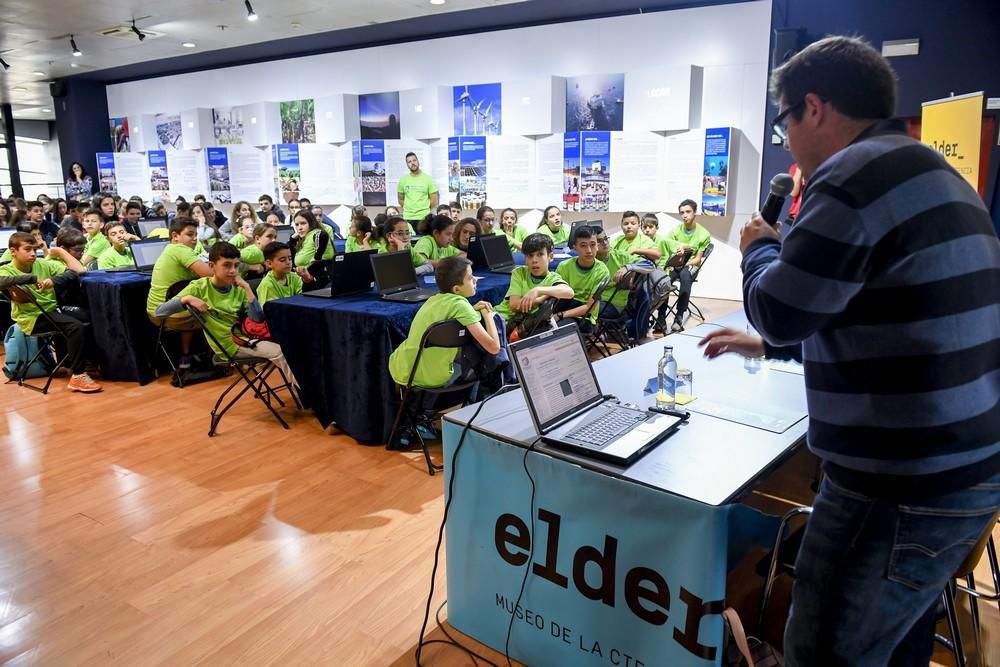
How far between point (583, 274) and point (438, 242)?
1.56 meters

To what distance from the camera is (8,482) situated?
3.60 metres

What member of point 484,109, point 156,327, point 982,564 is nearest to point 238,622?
point 982,564

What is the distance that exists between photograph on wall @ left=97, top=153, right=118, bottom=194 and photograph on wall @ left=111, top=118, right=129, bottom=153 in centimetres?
46

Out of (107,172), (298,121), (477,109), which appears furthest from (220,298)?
(107,172)

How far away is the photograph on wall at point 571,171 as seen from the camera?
9172mm

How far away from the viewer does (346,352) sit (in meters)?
3.97

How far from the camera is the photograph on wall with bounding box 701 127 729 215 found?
832 cm

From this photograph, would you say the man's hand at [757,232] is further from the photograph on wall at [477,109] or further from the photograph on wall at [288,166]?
the photograph on wall at [288,166]

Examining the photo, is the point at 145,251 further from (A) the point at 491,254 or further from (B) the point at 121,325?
(A) the point at 491,254

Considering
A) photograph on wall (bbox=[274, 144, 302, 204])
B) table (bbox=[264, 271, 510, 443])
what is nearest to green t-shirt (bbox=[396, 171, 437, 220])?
photograph on wall (bbox=[274, 144, 302, 204])

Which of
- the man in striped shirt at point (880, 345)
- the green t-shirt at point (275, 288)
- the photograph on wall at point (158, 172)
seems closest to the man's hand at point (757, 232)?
the man in striped shirt at point (880, 345)

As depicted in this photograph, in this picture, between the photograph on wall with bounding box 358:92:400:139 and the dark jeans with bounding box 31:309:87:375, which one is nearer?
the dark jeans with bounding box 31:309:87:375

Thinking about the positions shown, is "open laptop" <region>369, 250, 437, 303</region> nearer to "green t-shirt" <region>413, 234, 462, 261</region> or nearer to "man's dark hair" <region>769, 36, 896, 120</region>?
"green t-shirt" <region>413, 234, 462, 261</region>

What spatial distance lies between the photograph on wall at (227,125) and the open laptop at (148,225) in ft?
17.0
